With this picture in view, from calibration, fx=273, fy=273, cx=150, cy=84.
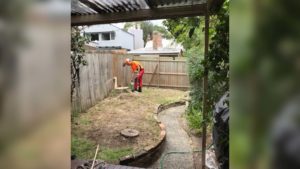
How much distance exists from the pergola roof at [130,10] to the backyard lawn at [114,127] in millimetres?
2642

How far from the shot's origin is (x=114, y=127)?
24.4 feet

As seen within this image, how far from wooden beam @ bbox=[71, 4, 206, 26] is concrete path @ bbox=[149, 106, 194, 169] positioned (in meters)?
3.04

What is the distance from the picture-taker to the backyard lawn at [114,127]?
19.2 ft

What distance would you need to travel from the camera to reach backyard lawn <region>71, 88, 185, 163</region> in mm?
5861

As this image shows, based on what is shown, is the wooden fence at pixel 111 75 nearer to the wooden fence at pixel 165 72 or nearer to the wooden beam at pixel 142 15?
the wooden fence at pixel 165 72

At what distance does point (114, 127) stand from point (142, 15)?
12.8 feet

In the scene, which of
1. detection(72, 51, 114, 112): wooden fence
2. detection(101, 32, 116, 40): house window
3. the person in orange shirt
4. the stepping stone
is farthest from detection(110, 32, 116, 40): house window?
the stepping stone

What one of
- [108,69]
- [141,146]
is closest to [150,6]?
[141,146]

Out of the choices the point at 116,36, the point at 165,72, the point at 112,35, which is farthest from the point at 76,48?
the point at 112,35

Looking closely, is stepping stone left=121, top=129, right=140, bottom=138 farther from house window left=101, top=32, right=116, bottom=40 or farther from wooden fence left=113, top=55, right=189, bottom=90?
house window left=101, top=32, right=116, bottom=40

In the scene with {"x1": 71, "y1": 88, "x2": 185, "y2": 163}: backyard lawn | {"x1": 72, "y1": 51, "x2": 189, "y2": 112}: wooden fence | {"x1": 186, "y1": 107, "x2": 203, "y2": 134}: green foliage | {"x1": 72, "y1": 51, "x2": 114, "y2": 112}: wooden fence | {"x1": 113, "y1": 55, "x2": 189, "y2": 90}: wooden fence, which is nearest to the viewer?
{"x1": 71, "y1": 88, "x2": 185, "y2": 163}: backyard lawn

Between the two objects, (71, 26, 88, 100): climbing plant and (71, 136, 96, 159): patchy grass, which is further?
(71, 26, 88, 100): climbing plant

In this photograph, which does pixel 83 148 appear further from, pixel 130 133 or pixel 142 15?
pixel 142 15

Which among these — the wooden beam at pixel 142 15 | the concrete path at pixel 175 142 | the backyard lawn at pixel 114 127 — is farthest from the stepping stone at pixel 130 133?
the wooden beam at pixel 142 15
